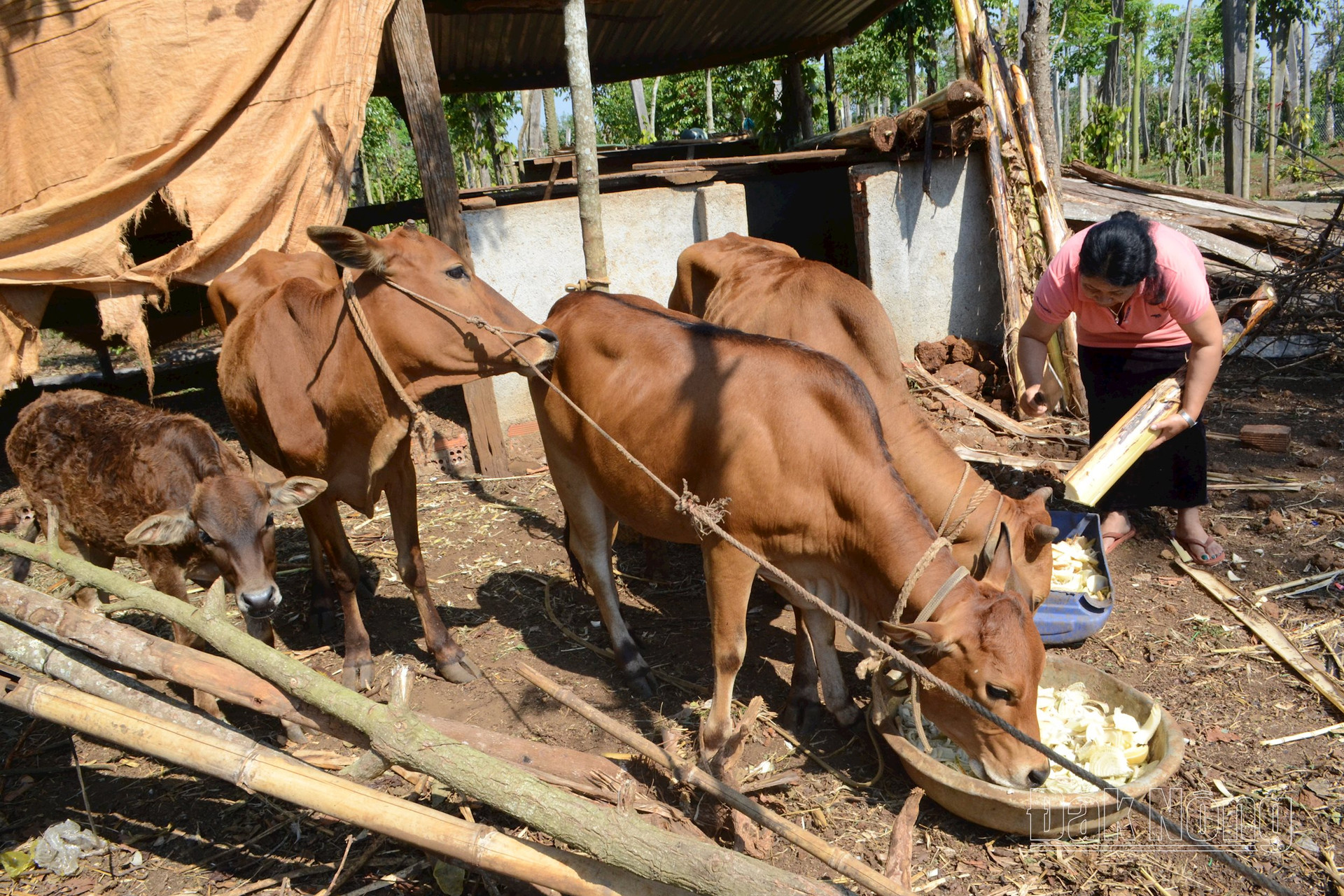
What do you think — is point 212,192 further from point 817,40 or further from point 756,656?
point 817,40

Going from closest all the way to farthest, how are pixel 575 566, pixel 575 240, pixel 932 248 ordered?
pixel 575 566
pixel 575 240
pixel 932 248

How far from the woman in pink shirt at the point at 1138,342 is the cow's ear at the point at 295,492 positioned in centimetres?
383

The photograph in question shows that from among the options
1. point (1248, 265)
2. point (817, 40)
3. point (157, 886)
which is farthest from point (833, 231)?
point (157, 886)

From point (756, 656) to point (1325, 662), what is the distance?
2807 millimetres

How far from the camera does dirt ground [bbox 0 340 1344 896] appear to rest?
11.1 ft

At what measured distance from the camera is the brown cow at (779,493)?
3.14 meters

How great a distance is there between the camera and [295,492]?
4316 millimetres

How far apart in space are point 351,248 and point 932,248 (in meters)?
6.18

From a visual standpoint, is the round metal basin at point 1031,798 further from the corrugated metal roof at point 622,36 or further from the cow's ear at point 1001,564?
the corrugated metal roof at point 622,36

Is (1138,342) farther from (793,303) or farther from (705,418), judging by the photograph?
(705,418)

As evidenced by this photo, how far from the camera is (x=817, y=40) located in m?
11.5

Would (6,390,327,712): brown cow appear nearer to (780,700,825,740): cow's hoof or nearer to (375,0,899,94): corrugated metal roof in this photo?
(780,700,825,740): cow's hoof

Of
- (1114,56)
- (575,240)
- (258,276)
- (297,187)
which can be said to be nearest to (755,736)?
(258,276)

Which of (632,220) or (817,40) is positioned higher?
(817,40)
